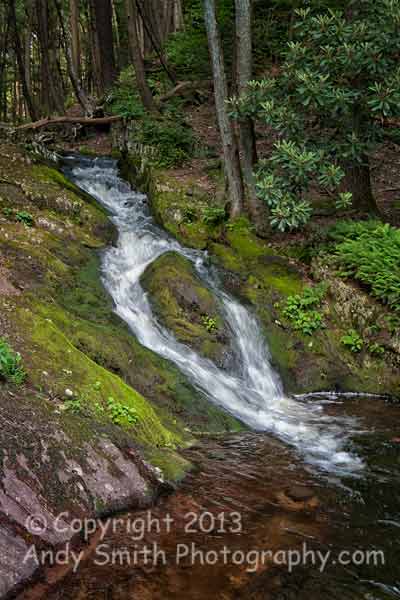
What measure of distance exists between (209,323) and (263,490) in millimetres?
4169

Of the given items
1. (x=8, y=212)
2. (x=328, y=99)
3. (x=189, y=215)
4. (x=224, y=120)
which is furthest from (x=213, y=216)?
(x=8, y=212)

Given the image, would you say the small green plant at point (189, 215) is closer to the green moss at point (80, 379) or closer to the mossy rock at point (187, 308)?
the mossy rock at point (187, 308)

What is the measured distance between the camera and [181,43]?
19562 millimetres

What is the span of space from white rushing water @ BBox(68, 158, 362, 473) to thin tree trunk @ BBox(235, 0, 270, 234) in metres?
1.77

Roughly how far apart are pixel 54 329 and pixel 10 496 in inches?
110

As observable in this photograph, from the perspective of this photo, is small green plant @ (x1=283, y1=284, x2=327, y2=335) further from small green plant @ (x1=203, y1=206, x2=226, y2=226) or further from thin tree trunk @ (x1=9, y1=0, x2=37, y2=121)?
thin tree trunk @ (x1=9, y1=0, x2=37, y2=121)

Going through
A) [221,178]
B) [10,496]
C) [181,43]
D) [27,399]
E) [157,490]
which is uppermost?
[181,43]

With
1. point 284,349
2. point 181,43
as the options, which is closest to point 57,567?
point 284,349

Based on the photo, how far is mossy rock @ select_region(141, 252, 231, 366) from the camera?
28.3ft

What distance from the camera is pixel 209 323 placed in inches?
350

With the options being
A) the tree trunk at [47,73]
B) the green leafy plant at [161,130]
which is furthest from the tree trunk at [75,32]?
the green leafy plant at [161,130]

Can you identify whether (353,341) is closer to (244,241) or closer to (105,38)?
(244,241)

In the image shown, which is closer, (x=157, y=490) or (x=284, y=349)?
(x=157, y=490)

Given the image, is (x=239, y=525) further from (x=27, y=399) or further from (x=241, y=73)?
(x=241, y=73)
